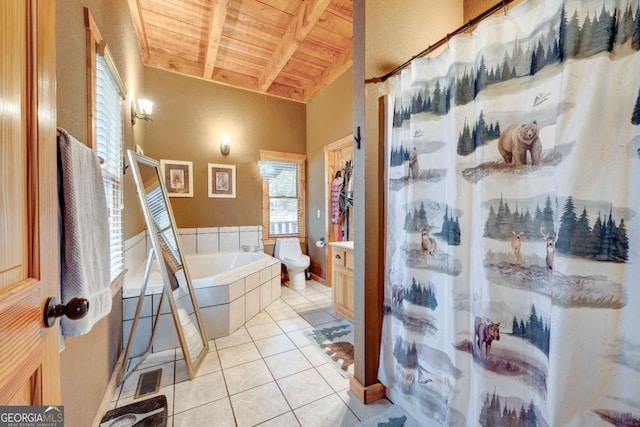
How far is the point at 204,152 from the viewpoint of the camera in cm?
357

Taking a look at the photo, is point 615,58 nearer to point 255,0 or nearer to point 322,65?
point 255,0

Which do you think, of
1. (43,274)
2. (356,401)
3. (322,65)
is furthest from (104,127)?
(322,65)

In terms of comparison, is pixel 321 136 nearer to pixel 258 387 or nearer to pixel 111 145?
pixel 111 145

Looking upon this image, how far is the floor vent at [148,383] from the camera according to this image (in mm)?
1617

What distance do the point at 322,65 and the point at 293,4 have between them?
3.73 ft

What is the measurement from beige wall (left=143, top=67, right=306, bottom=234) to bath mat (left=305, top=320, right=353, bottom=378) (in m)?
2.11

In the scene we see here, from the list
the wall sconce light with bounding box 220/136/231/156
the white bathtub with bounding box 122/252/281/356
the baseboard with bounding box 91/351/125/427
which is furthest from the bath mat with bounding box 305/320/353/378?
the wall sconce light with bounding box 220/136/231/156

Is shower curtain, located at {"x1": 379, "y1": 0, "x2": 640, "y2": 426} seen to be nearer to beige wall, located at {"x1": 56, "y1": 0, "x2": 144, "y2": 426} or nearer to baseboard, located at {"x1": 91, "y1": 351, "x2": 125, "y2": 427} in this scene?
beige wall, located at {"x1": 56, "y1": 0, "x2": 144, "y2": 426}

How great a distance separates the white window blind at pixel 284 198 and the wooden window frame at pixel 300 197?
0.08 ft

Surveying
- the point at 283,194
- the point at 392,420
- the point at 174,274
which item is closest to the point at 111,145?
the point at 174,274

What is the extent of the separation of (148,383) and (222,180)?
8.57ft

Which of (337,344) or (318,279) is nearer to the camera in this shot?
(337,344)

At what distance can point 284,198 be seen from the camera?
13.7 feet

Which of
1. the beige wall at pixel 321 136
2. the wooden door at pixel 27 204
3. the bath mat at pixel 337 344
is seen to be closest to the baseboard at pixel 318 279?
the beige wall at pixel 321 136
